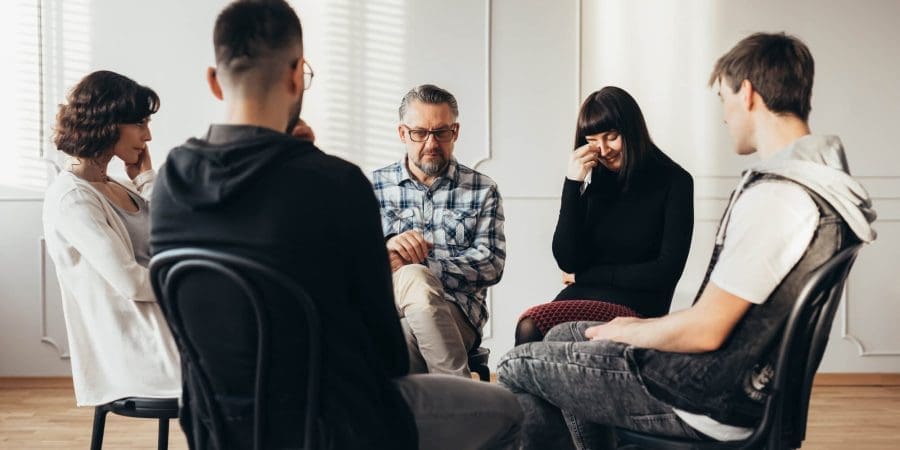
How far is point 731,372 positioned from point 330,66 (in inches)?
129

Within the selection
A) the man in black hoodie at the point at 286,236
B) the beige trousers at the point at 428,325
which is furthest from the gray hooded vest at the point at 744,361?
the beige trousers at the point at 428,325

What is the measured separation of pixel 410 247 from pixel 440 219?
0.29 meters

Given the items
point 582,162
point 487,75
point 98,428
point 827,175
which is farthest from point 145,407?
point 487,75

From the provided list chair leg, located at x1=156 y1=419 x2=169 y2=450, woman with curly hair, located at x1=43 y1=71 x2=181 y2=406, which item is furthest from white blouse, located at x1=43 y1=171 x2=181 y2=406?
chair leg, located at x1=156 y1=419 x2=169 y2=450

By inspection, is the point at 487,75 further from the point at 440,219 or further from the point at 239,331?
the point at 239,331

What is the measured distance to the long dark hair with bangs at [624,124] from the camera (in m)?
2.54

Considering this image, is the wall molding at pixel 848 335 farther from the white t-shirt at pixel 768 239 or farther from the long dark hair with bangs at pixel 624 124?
the white t-shirt at pixel 768 239

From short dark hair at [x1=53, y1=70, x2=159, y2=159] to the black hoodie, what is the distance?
1.00 meters

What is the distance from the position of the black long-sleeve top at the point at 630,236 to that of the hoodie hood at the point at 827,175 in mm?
930

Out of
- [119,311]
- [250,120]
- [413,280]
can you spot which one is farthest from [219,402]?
[413,280]

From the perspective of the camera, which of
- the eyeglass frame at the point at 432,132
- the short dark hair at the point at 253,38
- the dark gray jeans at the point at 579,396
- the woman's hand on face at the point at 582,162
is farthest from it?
the eyeglass frame at the point at 432,132

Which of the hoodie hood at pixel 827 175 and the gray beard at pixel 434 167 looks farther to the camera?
the gray beard at pixel 434 167

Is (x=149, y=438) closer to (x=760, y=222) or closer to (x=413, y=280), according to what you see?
(x=413, y=280)

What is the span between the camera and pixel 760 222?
146cm
